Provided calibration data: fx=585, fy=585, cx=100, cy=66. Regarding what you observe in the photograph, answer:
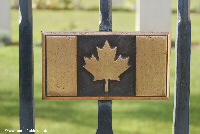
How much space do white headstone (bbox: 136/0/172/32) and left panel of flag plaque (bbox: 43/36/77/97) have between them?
6029mm

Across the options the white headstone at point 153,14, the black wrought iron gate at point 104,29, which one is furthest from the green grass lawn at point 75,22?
the black wrought iron gate at point 104,29

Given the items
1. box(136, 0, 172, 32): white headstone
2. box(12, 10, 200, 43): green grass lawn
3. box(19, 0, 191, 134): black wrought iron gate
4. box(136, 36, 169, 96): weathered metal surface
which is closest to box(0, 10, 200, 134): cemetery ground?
box(19, 0, 191, 134): black wrought iron gate

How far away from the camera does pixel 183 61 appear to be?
6.78ft

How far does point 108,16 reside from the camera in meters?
2.02

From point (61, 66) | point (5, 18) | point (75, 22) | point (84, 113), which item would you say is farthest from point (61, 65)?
point (75, 22)

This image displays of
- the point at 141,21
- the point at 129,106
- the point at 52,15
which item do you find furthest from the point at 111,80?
the point at 52,15

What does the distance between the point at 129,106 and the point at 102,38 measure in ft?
8.27

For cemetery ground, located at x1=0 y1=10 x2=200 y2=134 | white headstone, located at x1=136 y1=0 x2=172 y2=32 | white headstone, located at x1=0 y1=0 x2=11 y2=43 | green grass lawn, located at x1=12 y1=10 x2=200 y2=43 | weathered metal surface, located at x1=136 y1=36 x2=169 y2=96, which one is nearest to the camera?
weathered metal surface, located at x1=136 y1=36 x2=169 y2=96

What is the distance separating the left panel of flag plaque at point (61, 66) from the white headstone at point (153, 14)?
19.8 feet

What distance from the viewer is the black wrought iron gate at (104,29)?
2.03 meters

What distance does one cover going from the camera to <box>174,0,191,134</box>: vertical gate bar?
80.9 inches

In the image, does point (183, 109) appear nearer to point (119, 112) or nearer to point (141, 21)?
point (119, 112)

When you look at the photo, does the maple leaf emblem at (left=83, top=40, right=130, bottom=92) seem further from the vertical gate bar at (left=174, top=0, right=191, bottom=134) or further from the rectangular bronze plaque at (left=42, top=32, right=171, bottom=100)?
the vertical gate bar at (left=174, top=0, right=191, bottom=134)

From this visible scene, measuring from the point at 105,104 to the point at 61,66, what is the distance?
0.21 metres
